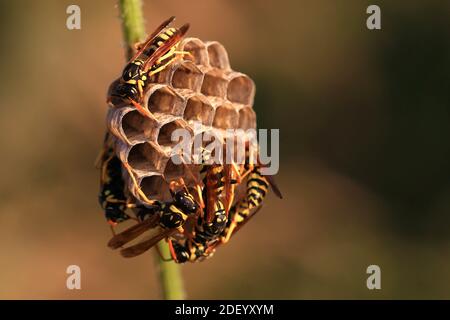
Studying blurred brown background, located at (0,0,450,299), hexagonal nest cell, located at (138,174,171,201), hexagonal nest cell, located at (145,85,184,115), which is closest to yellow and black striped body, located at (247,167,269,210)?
hexagonal nest cell, located at (138,174,171,201)

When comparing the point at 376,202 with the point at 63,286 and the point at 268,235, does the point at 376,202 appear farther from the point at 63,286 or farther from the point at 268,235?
the point at 63,286

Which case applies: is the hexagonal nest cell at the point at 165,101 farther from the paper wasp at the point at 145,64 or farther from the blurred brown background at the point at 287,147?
the blurred brown background at the point at 287,147

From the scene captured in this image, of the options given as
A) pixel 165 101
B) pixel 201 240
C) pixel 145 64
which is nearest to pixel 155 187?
pixel 201 240

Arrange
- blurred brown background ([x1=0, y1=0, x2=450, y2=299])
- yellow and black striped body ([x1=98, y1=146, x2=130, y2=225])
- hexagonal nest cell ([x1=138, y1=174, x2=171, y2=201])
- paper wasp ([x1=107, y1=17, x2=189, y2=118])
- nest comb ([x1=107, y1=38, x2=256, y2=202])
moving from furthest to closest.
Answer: blurred brown background ([x1=0, y1=0, x2=450, y2=299])
yellow and black striped body ([x1=98, y1=146, x2=130, y2=225])
hexagonal nest cell ([x1=138, y1=174, x2=171, y2=201])
nest comb ([x1=107, y1=38, x2=256, y2=202])
paper wasp ([x1=107, y1=17, x2=189, y2=118])

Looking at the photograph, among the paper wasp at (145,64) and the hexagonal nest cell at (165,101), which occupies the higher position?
the paper wasp at (145,64)

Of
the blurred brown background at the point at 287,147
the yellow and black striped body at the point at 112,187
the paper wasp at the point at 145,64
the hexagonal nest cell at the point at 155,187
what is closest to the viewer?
the paper wasp at the point at 145,64

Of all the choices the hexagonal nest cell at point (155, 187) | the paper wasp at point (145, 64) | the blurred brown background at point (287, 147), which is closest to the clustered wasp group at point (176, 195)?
the paper wasp at point (145, 64)

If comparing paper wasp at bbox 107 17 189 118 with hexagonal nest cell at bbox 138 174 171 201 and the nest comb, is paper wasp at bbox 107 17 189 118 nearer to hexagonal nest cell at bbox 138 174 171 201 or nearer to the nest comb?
the nest comb

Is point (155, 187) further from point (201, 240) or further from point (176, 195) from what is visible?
point (201, 240)
